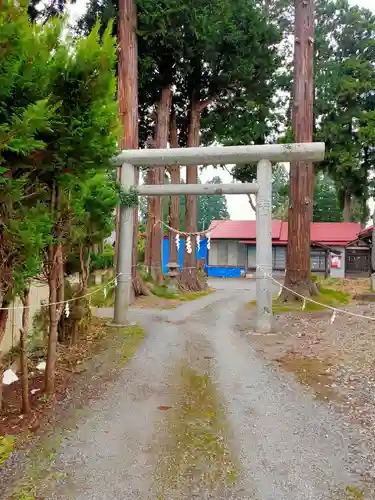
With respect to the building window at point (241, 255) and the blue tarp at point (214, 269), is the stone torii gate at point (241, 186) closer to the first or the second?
the blue tarp at point (214, 269)

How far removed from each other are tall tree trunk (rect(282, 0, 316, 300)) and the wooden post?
4.05m

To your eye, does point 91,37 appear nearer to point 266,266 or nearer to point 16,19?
point 16,19

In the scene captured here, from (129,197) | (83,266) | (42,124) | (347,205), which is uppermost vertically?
(347,205)

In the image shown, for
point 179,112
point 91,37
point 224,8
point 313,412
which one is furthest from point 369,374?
point 179,112

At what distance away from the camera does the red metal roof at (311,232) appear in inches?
1166

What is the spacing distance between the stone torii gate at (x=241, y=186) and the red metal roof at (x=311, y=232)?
18920 mm

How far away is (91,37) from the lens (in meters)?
4.21

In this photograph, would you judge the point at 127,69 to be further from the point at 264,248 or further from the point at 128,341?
the point at 128,341

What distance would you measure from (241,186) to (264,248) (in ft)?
5.09

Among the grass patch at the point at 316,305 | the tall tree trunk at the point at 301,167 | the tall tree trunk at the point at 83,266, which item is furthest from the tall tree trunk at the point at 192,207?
the tall tree trunk at the point at 83,266

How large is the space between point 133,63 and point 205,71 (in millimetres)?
5690

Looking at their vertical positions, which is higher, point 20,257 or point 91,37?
point 91,37

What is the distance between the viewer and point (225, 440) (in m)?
4.16

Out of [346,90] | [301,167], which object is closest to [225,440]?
[301,167]
